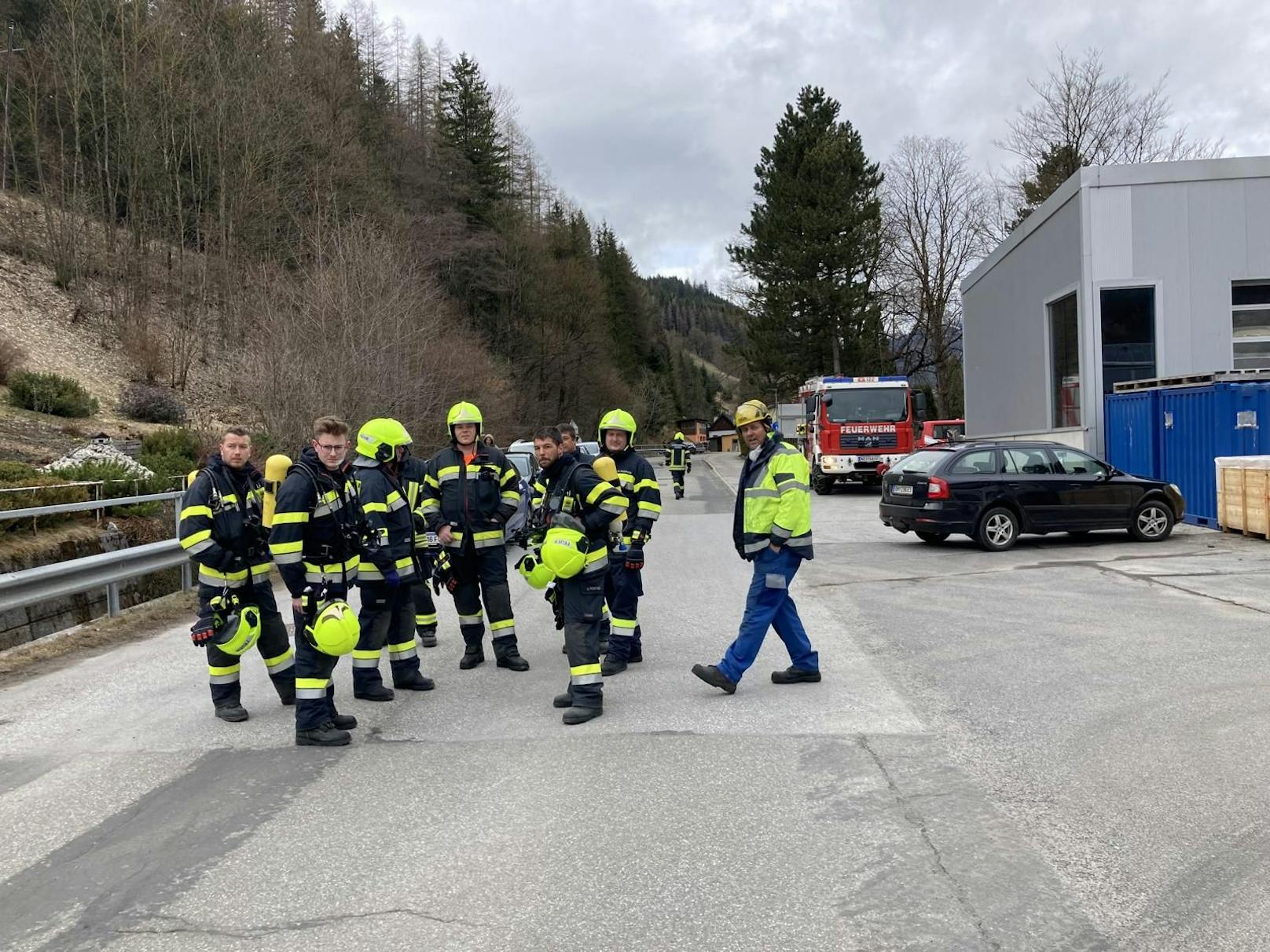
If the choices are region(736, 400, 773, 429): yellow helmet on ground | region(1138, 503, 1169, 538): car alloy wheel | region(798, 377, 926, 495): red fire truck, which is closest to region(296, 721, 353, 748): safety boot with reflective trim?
region(736, 400, 773, 429): yellow helmet on ground

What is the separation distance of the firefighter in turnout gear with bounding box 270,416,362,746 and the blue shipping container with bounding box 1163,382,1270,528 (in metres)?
15.0

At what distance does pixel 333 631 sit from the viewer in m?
5.57

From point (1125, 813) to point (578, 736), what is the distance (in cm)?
281

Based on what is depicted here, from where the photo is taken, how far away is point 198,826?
4.41m

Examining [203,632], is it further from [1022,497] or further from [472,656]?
[1022,497]

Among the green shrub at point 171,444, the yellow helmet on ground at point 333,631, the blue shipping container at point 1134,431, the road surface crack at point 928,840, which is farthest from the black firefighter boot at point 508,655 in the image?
the blue shipping container at point 1134,431

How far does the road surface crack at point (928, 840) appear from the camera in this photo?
11.0 ft

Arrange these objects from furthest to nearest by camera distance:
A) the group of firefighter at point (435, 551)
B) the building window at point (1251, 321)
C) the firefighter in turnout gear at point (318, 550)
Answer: the building window at point (1251, 321)
the group of firefighter at point (435, 551)
the firefighter in turnout gear at point (318, 550)

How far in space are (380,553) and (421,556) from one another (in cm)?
131

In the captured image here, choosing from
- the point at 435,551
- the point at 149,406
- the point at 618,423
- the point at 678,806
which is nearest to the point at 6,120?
the point at 149,406

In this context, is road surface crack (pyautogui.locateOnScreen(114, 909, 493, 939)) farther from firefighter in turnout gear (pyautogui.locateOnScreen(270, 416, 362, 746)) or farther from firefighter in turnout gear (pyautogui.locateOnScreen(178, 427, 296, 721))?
firefighter in turnout gear (pyautogui.locateOnScreen(178, 427, 296, 721))

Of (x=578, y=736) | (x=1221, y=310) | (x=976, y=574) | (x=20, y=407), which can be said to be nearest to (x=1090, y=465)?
(x=976, y=574)

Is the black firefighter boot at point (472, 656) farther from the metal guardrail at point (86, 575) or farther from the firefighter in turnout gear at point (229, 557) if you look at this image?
the metal guardrail at point (86, 575)

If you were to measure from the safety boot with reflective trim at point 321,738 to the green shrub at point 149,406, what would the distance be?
838 inches
